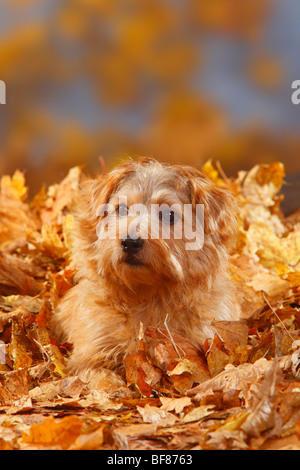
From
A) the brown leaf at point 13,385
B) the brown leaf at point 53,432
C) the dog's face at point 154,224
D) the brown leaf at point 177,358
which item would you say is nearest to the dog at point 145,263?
the dog's face at point 154,224

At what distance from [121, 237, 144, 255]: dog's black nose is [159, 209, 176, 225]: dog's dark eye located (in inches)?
12.5

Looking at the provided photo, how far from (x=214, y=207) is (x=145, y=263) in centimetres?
72

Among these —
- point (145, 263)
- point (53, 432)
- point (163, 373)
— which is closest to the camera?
point (53, 432)

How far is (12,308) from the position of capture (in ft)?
12.8

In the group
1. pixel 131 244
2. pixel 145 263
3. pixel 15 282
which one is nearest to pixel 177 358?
pixel 145 263

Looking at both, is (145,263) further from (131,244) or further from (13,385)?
(13,385)

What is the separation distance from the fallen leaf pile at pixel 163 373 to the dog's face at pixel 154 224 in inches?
14.3

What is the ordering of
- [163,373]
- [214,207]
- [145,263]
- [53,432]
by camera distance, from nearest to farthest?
1. [53,432]
2. [163,373]
3. [145,263]
4. [214,207]

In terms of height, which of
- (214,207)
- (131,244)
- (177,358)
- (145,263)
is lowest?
(177,358)

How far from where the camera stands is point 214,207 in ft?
11.0

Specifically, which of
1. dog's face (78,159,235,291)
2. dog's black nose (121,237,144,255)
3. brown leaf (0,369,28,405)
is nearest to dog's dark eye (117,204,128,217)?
dog's face (78,159,235,291)

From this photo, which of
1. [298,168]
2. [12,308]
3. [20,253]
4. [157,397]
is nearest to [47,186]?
[20,253]

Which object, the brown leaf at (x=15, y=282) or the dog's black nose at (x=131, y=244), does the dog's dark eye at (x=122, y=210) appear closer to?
the dog's black nose at (x=131, y=244)
